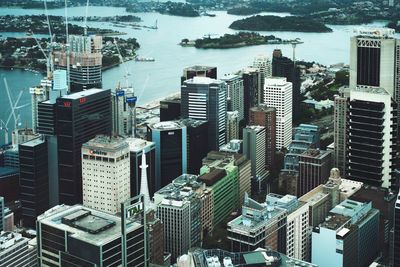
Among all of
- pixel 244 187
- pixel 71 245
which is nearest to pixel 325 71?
pixel 244 187

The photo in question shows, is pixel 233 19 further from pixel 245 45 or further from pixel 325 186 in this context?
pixel 325 186

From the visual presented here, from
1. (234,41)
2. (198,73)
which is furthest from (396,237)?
(234,41)

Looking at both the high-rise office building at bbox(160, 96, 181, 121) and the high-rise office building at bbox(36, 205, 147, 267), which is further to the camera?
the high-rise office building at bbox(160, 96, 181, 121)

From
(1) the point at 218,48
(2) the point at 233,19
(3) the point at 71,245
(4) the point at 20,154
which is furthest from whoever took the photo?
(2) the point at 233,19

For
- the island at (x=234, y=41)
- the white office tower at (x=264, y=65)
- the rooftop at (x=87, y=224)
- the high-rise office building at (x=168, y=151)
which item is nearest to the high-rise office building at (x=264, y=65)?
the white office tower at (x=264, y=65)

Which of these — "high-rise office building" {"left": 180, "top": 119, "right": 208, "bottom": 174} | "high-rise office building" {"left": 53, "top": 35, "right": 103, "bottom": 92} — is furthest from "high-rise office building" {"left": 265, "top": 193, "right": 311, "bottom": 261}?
"high-rise office building" {"left": 53, "top": 35, "right": 103, "bottom": 92}

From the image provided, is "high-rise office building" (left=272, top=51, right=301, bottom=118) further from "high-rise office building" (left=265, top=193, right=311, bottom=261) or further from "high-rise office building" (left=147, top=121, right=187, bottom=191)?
"high-rise office building" (left=265, top=193, right=311, bottom=261)
